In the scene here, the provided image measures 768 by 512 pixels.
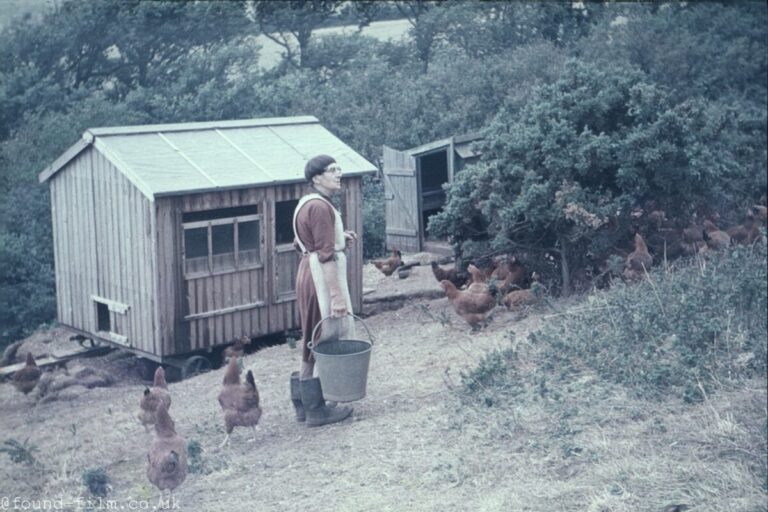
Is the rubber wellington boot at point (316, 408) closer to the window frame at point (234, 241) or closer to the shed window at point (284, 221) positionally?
the window frame at point (234, 241)

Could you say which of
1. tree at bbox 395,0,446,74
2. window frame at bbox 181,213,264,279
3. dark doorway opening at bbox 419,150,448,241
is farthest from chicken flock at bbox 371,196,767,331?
tree at bbox 395,0,446,74

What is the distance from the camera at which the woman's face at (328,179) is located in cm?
710

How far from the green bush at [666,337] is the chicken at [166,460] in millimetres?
2455

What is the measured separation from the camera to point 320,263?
709 centimetres

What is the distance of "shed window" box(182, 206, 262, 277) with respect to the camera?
41.8ft

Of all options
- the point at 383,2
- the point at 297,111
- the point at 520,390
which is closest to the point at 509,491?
the point at 520,390

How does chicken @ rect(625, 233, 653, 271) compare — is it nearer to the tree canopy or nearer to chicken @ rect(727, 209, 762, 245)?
the tree canopy

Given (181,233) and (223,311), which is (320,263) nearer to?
(181,233)

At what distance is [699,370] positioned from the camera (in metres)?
6.48

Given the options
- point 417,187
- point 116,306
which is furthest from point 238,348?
point 417,187

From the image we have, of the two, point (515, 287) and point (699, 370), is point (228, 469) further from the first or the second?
point (515, 287)

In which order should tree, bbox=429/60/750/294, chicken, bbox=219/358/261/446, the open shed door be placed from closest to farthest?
chicken, bbox=219/358/261/446 → tree, bbox=429/60/750/294 → the open shed door

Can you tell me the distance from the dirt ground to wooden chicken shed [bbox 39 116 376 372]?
93.8 inches

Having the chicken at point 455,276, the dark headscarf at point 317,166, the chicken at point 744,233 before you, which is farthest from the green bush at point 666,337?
the chicken at point 455,276
